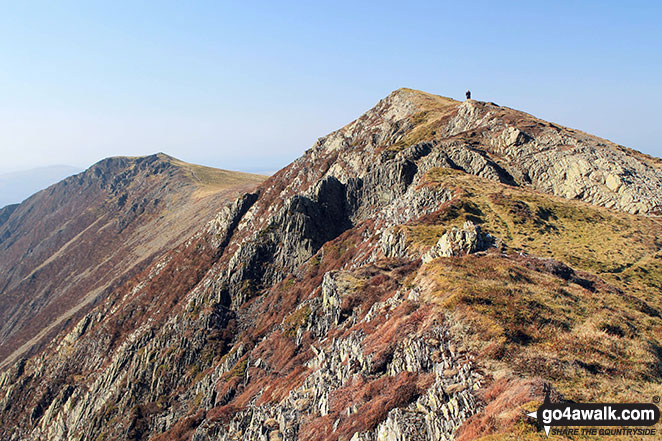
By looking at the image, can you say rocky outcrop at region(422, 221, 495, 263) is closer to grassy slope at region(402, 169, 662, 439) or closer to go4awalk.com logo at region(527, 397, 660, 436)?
grassy slope at region(402, 169, 662, 439)

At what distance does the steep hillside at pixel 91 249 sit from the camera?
12594 cm

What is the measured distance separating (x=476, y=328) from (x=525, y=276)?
33.1 feet

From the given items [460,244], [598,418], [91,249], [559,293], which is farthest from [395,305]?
[91,249]

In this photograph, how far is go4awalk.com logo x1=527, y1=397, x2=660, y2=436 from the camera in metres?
11.8

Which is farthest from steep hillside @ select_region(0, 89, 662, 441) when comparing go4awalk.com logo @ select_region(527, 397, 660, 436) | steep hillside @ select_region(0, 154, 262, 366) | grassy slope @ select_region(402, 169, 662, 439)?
steep hillside @ select_region(0, 154, 262, 366)

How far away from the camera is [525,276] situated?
25.0 m

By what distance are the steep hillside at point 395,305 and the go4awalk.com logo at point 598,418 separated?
640 millimetres

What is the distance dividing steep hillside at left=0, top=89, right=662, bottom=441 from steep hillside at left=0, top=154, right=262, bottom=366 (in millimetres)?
41848

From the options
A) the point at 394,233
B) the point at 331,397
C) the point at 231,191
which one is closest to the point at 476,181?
the point at 394,233

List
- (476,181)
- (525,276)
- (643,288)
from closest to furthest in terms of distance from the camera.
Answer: (525,276) < (643,288) < (476,181)

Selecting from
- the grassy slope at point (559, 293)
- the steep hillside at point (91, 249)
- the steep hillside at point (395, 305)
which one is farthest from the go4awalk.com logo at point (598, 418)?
the steep hillside at point (91, 249)

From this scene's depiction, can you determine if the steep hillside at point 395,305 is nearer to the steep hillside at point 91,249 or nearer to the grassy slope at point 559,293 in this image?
the grassy slope at point 559,293

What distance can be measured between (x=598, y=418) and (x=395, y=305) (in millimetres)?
15007

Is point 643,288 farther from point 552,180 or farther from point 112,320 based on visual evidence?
point 112,320
